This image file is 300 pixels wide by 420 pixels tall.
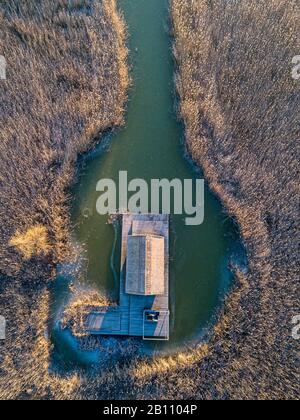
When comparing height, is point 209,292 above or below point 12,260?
below

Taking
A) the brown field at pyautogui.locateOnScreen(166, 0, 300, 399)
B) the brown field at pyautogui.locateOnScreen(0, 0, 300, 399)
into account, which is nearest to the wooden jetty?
the brown field at pyautogui.locateOnScreen(0, 0, 300, 399)

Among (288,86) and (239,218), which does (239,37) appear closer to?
(288,86)

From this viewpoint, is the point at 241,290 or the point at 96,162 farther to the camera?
the point at 96,162

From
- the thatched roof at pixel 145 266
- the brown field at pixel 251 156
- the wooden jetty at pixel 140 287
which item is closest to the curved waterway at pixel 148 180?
the wooden jetty at pixel 140 287

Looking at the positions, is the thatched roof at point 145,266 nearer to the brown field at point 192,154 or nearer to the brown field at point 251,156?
the brown field at point 192,154

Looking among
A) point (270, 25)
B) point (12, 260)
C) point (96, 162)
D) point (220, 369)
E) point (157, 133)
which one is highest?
point (270, 25)

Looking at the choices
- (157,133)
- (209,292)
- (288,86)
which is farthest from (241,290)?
(288,86)
